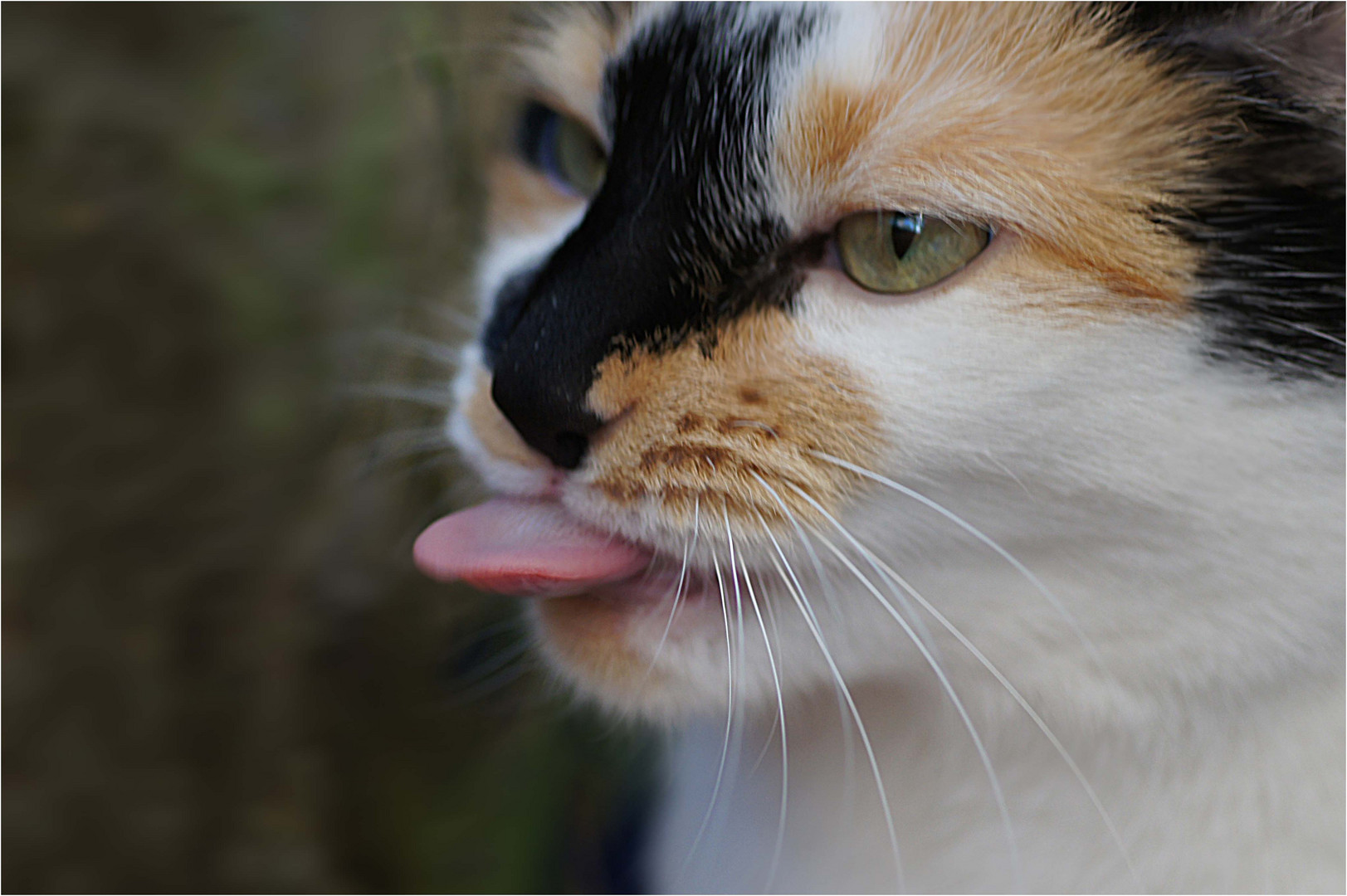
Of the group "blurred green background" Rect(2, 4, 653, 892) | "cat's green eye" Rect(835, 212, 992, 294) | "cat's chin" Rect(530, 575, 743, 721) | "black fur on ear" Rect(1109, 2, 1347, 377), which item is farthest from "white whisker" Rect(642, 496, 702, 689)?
"blurred green background" Rect(2, 4, 653, 892)

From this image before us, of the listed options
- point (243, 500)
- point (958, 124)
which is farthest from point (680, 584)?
point (243, 500)

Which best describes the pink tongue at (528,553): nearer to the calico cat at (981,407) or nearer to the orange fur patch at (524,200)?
the calico cat at (981,407)

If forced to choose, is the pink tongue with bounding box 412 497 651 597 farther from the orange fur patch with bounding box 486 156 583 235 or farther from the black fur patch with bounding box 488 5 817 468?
the orange fur patch with bounding box 486 156 583 235

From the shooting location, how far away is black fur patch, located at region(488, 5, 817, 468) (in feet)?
2.05

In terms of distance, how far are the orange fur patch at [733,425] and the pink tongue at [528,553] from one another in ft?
0.14

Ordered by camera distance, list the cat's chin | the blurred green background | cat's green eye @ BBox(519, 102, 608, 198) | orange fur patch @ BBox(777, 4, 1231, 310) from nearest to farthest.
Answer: orange fur patch @ BBox(777, 4, 1231, 310) < the cat's chin < cat's green eye @ BBox(519, 102, 608, 198) < the blurred green background

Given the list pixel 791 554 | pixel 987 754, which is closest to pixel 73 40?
pixel 791 554

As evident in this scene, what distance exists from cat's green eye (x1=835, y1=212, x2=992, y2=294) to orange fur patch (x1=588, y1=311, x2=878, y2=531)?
56mm

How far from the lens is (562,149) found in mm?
880

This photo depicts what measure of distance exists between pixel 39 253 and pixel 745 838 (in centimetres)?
122

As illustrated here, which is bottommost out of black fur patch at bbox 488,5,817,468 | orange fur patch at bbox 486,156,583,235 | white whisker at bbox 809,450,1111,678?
white whisker at bbox 809,450,1111,678

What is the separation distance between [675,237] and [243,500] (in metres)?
1.18

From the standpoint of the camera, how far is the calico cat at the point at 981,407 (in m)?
0.58

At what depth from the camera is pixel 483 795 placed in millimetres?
1538
